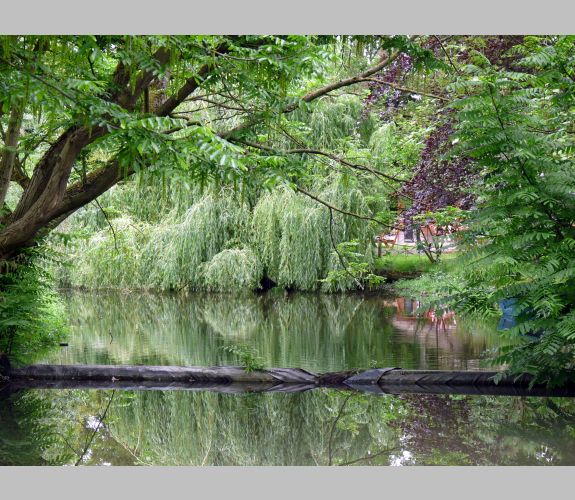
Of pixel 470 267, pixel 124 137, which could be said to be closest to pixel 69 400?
pixel 124 137

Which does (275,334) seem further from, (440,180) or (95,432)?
(95,432)

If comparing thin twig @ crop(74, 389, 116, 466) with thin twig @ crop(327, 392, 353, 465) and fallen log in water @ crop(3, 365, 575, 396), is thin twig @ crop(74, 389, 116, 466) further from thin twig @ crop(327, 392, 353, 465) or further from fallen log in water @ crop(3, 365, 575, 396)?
thin twig @ crop(327, 392, 353, 465)

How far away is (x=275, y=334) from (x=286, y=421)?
233 inches

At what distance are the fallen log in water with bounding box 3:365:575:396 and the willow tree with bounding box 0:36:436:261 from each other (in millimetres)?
1376

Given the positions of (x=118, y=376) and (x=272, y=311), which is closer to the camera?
(x=118, y=376)

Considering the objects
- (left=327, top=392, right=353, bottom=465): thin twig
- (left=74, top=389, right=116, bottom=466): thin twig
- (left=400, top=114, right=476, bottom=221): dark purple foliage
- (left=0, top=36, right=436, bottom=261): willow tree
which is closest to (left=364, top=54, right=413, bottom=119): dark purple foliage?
(left=400, top=114, right=476, bottom=221): dark purple foliage

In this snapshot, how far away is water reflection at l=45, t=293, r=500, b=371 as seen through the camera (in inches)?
380

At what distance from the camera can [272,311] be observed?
15898 millimetres

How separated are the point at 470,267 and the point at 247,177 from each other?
2.18m

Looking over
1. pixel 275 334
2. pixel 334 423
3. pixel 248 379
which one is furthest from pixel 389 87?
pixel 334 423

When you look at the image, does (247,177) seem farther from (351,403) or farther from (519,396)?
(519,396)

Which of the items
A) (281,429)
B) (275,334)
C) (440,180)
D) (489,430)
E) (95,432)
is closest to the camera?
(489,430)

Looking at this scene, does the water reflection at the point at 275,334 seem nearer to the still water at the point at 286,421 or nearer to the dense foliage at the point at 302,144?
the still water at the point at 286,421

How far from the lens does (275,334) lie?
1221 cm
